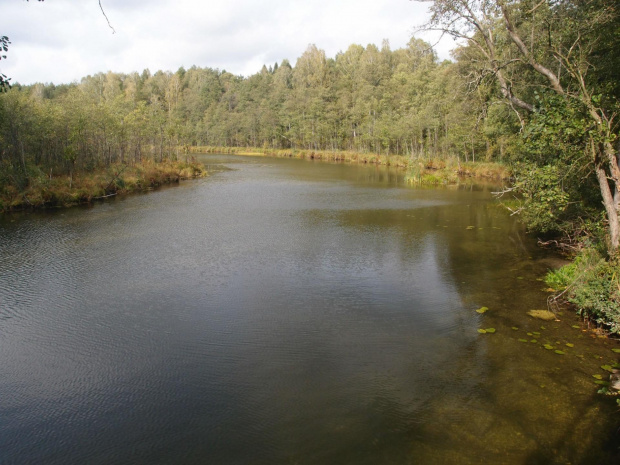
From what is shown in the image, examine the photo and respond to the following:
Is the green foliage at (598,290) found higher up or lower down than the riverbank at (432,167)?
lower down

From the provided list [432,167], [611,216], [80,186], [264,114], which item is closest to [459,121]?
[432,167]

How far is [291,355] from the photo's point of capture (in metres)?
8.76

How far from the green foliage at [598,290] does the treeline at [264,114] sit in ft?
15.3

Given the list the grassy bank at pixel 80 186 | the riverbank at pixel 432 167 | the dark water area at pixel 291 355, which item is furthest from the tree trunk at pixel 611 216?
the grassy bank at pixel 80 186

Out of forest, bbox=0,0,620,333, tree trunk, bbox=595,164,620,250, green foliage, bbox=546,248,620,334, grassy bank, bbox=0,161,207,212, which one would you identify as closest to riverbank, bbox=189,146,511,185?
forest, bbox=0,0,620,333

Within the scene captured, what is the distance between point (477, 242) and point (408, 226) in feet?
11.8

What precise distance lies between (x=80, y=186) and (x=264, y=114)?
6394 cm

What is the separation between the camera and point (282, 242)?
686 inches

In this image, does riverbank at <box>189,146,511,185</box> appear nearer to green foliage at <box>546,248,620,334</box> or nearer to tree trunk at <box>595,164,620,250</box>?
tree trunk at <box>595,164,620,250</box>

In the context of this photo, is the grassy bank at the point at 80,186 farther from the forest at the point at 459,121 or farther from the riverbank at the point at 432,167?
the riverbank at the point at 432,167

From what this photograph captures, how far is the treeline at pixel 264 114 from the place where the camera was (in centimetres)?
2827

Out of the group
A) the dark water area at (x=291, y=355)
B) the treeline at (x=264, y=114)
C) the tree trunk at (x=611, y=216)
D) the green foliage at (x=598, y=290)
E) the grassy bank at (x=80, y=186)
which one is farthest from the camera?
the treeline at (x=264, y=114)

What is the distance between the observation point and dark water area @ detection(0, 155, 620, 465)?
250 inches

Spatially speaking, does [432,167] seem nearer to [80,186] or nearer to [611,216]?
[80,186]
